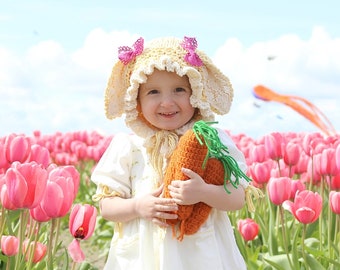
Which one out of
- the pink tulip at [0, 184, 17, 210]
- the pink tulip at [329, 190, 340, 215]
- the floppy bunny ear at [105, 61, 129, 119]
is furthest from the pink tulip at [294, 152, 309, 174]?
the pink tulip at [0, 184, 17, 210]

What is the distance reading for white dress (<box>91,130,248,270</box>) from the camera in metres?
2.45

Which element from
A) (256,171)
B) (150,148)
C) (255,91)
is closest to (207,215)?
(150,148)

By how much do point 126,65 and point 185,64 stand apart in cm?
26

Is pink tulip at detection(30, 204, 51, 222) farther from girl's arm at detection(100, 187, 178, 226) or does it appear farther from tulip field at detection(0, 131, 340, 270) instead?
girl's arm at detection(100, 187, 178, 226)

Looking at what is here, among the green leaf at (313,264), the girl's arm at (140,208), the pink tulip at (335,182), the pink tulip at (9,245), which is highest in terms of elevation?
the pink tulip at (335,182)

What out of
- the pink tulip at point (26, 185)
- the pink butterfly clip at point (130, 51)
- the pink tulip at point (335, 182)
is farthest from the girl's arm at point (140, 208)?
the pink tulip at point (335, 182)

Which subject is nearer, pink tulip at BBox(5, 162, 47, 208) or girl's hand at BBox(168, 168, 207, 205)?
pink tulip at BBox(5, 162, 47, 208)

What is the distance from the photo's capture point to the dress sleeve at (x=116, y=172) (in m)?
2.55

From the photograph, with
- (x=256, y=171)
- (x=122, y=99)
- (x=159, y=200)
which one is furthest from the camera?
(x=256, y=171)

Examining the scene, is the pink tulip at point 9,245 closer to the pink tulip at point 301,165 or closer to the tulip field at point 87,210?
the tulip field at point 87,210

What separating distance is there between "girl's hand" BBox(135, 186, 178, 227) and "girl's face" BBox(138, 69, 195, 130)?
0.85ft

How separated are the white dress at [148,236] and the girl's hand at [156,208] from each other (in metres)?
0.07

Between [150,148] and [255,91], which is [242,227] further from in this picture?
[255,91]

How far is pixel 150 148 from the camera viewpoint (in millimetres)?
2576
